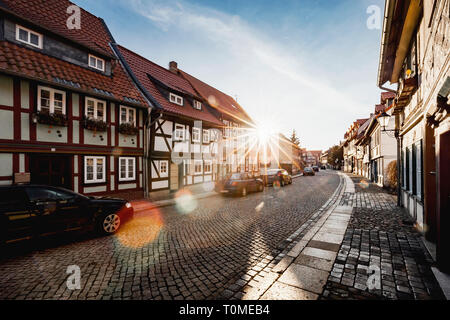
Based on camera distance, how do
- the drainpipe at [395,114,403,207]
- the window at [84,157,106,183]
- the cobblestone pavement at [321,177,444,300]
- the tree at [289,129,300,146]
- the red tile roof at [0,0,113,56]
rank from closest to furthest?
1. the cobblestone pavement at [321,177,444,300]
2. the red tile roof at [0,0,113,56]
3. the drainpipe at [395,114,403,207]
4. the window at [84,157,106,183]
5. the tree at [289,129,300,146]

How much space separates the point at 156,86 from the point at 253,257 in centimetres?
1408

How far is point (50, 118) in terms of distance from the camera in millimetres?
8320

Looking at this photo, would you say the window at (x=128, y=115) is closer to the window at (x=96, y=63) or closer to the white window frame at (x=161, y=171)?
the window at (x=96, y=63)

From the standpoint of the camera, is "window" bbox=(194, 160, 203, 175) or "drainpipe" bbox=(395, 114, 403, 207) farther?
"window" bbox=(194, 160, 203, 175)

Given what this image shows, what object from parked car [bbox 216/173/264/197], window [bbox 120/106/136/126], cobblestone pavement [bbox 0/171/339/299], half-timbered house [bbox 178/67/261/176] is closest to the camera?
cobblestone pavement [bbox 0/171/339/299]

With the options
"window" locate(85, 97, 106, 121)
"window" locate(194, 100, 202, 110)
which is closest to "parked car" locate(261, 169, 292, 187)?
"window" locate(194, 100, 202, 110)

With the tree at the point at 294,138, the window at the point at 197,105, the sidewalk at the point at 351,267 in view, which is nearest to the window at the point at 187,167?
the window at the point at 197,105

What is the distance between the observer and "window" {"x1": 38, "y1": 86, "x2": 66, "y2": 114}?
8359 mm

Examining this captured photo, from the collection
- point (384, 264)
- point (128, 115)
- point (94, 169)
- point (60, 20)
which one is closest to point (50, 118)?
point (94, 169)

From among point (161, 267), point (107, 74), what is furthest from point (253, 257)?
point (107, 74)

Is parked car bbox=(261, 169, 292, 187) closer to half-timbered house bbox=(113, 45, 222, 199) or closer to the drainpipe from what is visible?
half-timbered house bbox=(113, 45, 222, 199)

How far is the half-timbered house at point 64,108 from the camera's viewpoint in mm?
7723

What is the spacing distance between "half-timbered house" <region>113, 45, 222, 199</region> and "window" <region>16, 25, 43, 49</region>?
15.2 feet
